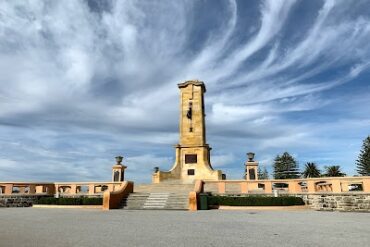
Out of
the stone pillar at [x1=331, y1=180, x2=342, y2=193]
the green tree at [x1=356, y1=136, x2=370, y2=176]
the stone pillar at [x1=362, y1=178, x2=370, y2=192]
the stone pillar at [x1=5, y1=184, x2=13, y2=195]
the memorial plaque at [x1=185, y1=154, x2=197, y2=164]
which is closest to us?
the stone pillar at [x1=362, y1=178, x2=370, y2=192]

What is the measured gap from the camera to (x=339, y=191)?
1881cm

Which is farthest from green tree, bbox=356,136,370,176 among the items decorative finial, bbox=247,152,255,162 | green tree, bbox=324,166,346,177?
decorative finial, bbox=247,152,255,162

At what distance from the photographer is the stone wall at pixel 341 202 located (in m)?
17.9

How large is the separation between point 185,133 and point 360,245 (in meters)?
25.6

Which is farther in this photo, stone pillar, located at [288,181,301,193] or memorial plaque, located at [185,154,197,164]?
memorial plaque, located at [185,154,197,164]

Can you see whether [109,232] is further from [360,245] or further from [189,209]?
[189,209]

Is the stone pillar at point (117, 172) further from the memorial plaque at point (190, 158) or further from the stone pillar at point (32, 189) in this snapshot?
the stone pillar at point (32, 189)

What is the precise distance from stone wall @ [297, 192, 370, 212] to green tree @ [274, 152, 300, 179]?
54.3 meters

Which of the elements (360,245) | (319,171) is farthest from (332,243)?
(319,171)

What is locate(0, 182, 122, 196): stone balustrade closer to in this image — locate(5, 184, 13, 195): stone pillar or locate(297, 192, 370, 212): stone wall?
locate(5, 184, 13, 195): stone pillar

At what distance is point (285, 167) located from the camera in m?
73.2

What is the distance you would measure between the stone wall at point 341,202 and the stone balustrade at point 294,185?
1.38 feet

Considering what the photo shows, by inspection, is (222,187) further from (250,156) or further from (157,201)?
(250,156)

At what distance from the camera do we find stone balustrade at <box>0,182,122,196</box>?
2328 centimetres
